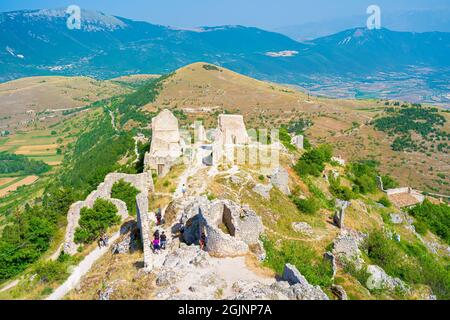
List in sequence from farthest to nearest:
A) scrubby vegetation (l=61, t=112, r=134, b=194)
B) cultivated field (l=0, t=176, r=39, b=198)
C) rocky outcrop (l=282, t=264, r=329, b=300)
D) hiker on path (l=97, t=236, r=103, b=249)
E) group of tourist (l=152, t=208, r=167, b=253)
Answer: cultivated field (l=0, t=176, r=39, b=198) → scrubby vegetation (l=61, t=112, r=134, b=194) → hiker on path (l=97, t=236, r=103, b=249) → group of tourist (l=152, t=208, r=167, b=253) → rocky outcrop (l=282, t=264, r=329, b=300)

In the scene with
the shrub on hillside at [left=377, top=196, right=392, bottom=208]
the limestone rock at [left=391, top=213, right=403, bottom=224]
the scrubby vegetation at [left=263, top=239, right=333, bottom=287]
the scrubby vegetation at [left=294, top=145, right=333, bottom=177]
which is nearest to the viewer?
the scrubby vegetation at [left=263, top=239, right=333, bottom=287]

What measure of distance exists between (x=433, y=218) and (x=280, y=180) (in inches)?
1232

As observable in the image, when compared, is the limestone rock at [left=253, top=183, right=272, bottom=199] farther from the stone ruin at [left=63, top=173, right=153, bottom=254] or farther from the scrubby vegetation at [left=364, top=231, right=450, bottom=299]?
the scrubby vegetation at [left=364, top=231, right=450, bottom=299]

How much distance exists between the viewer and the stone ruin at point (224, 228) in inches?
812

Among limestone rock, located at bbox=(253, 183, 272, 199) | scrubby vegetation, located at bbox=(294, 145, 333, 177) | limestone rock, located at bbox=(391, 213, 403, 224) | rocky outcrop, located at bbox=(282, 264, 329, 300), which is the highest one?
rocky outcrop, located at bbox=(282, 264, 329, 300)

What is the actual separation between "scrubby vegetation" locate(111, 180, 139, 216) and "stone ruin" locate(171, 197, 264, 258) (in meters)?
9.73

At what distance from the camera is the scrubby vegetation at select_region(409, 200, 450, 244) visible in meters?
53.6

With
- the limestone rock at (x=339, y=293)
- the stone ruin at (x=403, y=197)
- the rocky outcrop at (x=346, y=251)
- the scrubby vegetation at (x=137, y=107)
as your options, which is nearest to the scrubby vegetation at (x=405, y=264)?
the rocky outcrop at (x=346, y=251)

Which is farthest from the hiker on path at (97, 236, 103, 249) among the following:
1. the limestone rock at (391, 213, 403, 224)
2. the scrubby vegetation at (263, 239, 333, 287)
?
the limestone rock at (391, 213, 403, 224)

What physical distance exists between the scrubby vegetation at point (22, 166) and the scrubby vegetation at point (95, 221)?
108 m

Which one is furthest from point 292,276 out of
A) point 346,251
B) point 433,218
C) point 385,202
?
point 433,218

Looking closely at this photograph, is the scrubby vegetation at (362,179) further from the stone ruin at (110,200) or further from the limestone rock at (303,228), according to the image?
the stone ruin at (110,200)
